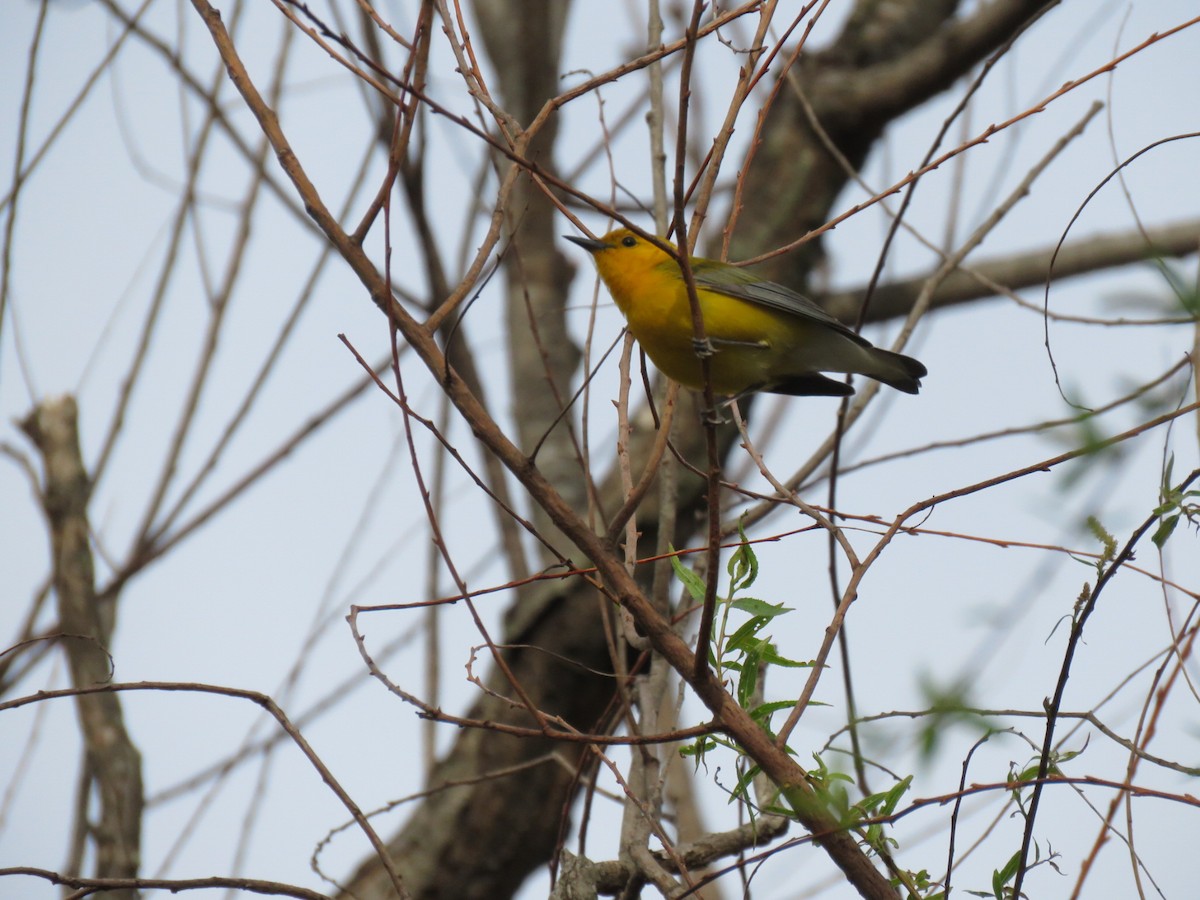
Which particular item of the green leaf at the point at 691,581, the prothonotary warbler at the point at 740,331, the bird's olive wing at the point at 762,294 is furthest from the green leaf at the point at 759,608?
the bird's olive wing at the point at 762,294

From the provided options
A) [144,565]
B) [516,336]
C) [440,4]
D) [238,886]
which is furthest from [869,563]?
[516,336]

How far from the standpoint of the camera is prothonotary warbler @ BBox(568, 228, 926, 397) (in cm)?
346

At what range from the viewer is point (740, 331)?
3.65 meters

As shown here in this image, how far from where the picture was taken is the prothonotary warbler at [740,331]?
11.4ft

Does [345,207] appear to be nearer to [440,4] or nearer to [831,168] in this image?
[440,4]

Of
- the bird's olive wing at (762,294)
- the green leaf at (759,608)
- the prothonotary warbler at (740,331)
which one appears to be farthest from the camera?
the bird's olive wing at (762,294)

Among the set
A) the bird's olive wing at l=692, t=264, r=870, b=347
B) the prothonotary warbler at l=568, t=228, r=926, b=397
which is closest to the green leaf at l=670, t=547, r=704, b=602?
the prothonotary warbler at l=568, t=228, r=926, b=397

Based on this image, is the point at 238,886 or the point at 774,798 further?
the point at 774,798

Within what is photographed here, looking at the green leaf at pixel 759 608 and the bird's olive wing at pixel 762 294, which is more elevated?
the bird's olive wing at pixel 762 294

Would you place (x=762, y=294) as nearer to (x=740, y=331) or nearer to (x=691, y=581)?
(x=740, y=331)

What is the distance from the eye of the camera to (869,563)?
7.12 feet

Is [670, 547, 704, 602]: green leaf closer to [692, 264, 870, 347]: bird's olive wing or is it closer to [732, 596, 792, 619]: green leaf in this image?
[732, 596, 792, 619]: green leaf

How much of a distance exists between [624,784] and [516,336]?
162 inches

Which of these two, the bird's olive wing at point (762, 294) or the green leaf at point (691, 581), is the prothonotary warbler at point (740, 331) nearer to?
the bird's olive wing at point (762, 294)
